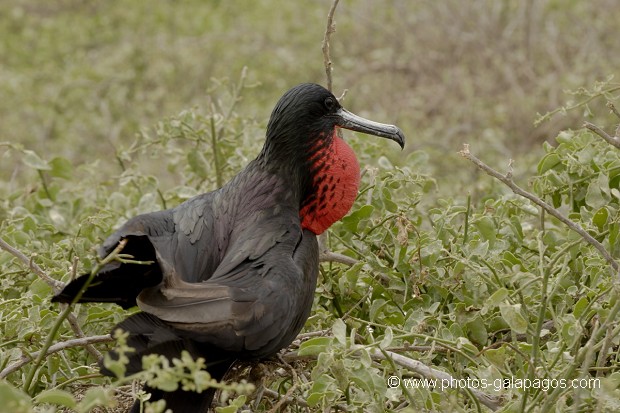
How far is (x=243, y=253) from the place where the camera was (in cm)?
271

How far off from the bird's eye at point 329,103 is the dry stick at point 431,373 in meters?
0.94

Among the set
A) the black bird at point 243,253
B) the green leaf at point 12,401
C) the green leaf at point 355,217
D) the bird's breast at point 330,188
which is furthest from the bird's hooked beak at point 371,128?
the green leaf at point 12,401

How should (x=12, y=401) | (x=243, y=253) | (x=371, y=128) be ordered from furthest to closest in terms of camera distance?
(x=371, y=128), (x=243, y=253), (x=12, y=401)

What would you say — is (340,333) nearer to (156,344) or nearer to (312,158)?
(156,344)

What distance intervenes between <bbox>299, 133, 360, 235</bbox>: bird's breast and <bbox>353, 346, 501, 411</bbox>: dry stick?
0.64m

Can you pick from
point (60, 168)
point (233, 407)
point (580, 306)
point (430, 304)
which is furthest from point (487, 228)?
point (60, 168)

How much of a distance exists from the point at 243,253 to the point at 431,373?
0.59 m

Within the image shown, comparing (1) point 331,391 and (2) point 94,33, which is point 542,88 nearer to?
(2) point 94,33

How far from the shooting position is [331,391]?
2.38 metres

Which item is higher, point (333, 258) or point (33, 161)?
point (33, 161)

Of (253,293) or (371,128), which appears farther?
(371,128)

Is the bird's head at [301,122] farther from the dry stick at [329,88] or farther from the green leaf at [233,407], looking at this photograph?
the green leaf at [233,407]

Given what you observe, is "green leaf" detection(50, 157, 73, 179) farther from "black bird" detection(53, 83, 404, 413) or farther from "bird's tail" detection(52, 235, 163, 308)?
"bird's tail" detection(52, 235, 163, 308)

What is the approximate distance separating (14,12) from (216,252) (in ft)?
19.5
